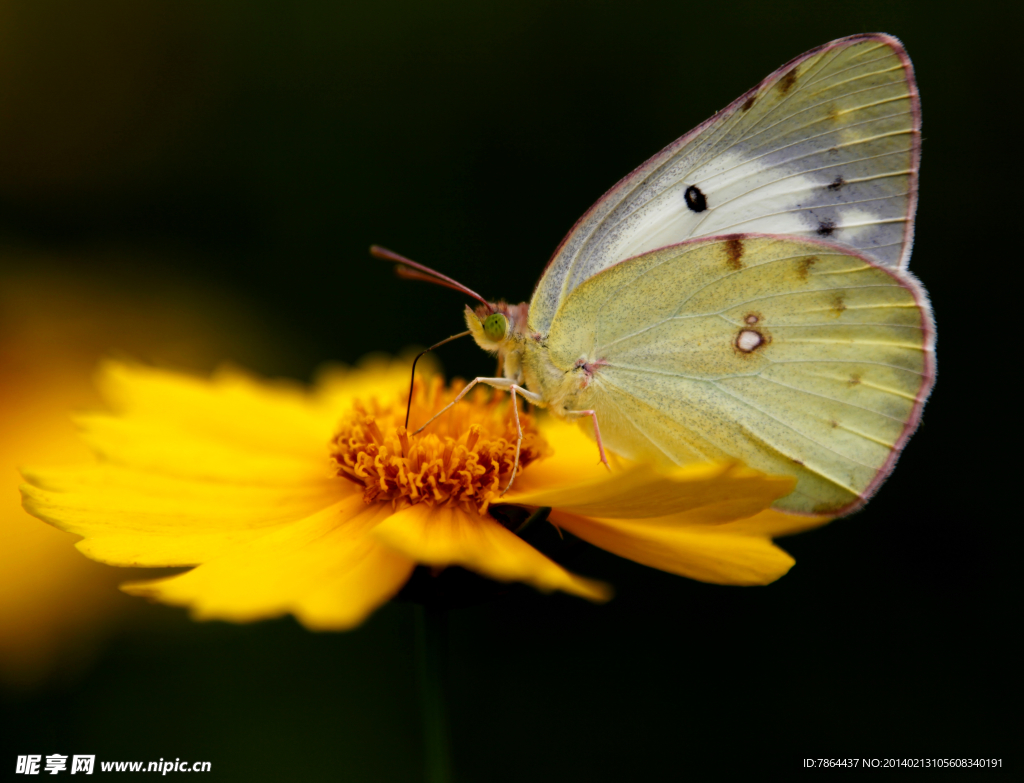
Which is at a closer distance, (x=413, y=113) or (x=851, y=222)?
(x=851, y=222)

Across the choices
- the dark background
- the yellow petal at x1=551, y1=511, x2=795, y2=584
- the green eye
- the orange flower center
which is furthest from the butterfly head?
the dark background

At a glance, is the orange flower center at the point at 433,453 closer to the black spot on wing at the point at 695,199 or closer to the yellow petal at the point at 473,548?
the yellow petal at the point at 473,548

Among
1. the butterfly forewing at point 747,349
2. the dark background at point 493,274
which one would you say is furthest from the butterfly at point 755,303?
the dark background at point 493,274

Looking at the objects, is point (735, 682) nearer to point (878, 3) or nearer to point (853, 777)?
point (853, 777)

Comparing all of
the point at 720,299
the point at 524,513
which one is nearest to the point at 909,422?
the point at 720,299

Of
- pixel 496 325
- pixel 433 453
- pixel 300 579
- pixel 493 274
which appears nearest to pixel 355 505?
pixel 433 453

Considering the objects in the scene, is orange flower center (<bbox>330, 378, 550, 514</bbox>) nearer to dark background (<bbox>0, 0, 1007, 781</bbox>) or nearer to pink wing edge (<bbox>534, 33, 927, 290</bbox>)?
pink wing edge (<bbox>534, 33, 927, 290</bbox>)

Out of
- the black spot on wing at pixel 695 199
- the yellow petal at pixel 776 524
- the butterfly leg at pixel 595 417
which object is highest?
the black spot on wing at pixel 695 199
